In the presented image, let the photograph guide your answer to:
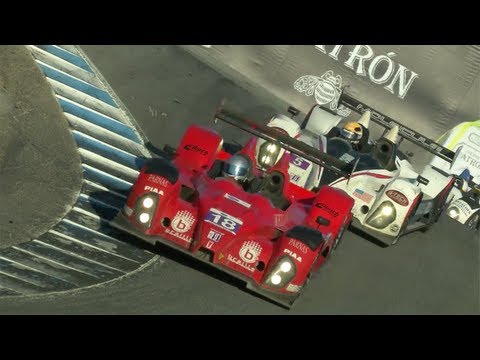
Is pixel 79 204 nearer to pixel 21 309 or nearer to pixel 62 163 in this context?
pixel 62 163

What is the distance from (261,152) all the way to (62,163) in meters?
3.43

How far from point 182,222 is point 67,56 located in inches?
311

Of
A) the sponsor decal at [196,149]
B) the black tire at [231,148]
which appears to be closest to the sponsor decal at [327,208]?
the sponsor decal at [196,149]

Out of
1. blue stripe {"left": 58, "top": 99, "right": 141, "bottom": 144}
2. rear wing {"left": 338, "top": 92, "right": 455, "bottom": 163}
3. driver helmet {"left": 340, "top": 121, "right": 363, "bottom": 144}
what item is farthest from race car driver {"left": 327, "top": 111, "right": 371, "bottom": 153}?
blue stripe {"left": 58, "top": 99, "right": 141, "bottom": 144}

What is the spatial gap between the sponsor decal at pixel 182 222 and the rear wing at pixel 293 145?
76.8 inches

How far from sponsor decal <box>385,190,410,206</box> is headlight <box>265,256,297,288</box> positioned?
3.76m

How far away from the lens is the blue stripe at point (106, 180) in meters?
14.6

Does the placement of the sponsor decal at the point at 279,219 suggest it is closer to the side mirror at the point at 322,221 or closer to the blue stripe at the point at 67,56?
the side mirror at the point at 322,221

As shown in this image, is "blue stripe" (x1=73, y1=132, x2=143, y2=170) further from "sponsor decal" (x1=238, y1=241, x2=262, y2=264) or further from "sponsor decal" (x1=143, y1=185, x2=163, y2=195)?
"sponsor decal" (x1=238, y1=241, x2=262, y2=264)

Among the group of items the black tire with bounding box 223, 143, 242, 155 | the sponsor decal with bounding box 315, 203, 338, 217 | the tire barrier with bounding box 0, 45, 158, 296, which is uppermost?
the sponsor decal with bounding box 315, 203, 338, 217

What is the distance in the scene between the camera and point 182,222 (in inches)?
478

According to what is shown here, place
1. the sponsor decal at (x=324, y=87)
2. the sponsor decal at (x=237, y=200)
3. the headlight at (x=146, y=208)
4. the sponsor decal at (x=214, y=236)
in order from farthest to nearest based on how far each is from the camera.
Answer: the sponsor decal at (x=324, y=87) < the sponsor decal at (x=237, y=200) < the headlight at (x=146, y=208) < the sponsor decal at (x=214, y=236)

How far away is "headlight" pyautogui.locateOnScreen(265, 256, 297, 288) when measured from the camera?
11.8 m

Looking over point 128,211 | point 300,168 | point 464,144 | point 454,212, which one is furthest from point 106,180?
point 464,144
